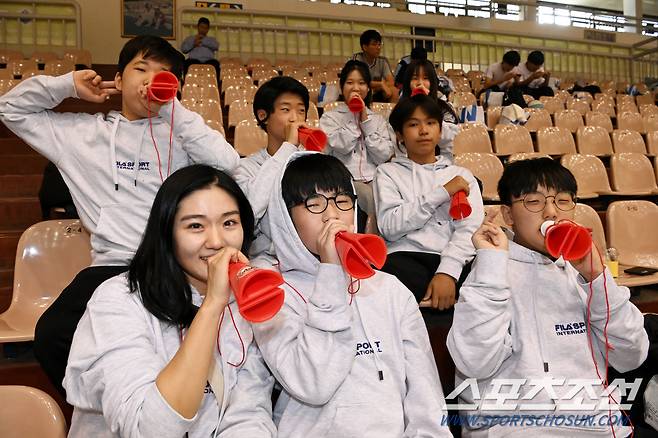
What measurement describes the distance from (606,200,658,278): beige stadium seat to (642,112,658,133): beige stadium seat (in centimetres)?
338

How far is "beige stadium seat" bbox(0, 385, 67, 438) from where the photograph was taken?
3.88 feet

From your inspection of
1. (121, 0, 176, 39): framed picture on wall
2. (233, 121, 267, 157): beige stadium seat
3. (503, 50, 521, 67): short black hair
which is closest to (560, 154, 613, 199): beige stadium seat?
(233, 121, 267, 157): beige stadium seat

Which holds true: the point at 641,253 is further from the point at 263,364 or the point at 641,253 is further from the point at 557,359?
the point at 263,364

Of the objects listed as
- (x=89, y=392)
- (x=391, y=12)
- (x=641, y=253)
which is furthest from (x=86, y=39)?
(x=89, y=392)

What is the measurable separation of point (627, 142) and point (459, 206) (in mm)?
3261

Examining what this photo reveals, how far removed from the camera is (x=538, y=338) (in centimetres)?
153

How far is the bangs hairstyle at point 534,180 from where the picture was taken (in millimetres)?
1651

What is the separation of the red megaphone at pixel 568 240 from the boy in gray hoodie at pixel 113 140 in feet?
3.48

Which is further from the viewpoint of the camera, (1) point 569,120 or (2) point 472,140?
(1) point 569,120

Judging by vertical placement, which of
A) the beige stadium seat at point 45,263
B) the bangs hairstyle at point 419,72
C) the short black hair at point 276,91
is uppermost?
the bangs hairstyle at point 419,72

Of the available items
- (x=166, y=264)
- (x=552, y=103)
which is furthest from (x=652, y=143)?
(x=166, y=264)

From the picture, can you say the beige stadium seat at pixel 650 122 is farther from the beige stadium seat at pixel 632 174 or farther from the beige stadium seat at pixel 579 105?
the beige stadium seat at pixel 632 174

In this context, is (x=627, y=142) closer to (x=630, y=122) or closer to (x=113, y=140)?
(x=630, y=122)

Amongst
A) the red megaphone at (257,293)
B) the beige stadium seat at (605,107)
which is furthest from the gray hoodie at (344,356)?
the beige stadium seat at (605,107)
